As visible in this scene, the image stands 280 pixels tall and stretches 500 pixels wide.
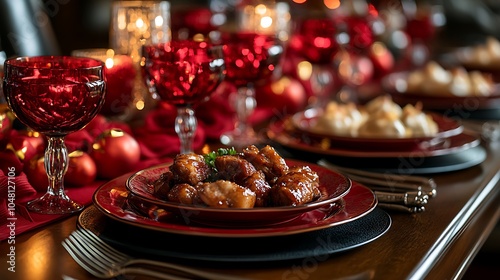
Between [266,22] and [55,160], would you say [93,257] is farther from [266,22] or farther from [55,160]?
[266,22]

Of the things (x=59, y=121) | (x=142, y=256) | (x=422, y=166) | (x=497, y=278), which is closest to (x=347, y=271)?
(x=142, y=256)

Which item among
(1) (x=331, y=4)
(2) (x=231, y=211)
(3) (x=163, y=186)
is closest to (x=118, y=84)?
(3) (x=163, y=186)

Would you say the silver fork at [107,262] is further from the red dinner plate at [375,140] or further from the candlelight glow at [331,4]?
the candlelight glow at [331,4]

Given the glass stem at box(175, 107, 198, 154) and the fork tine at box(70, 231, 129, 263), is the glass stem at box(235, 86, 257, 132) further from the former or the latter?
the fork tine at box(70, 231, 129, 263)

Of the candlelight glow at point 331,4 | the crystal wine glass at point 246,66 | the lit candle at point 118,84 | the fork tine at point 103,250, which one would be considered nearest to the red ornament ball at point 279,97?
the crystal wine glass at point 246,66

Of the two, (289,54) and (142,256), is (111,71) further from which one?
(289,54)

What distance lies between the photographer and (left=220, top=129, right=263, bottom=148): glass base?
140cm

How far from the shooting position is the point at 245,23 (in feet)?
6.55

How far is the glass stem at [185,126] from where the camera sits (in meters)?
1.19

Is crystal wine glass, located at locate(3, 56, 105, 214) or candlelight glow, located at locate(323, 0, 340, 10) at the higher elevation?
crystal wine glass, located at locate(3, 56, 105, 214)

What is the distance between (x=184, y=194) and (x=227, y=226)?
0.20 feet

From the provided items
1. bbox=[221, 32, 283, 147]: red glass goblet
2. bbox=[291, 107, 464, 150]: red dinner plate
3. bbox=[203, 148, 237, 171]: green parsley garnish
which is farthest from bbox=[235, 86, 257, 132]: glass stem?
bbox=[203, 148, 237, 171]: green parsley garnish

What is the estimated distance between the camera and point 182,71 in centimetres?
112

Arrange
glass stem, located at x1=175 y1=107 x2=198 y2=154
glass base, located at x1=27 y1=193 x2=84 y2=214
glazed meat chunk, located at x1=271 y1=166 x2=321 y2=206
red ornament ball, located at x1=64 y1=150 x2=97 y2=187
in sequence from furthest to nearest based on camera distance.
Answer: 1. glass stem, located at x1=175 y1=107 x2=198 y2=154
2. red ornament ball, located at x1=64 y1=150 x2=97 y2=187
3. glass base, located at x1=27 y1=193 x2=84 y2=214
4. glazed meat chunk, located at x1=271 y1=166 x2=321 y2=206
